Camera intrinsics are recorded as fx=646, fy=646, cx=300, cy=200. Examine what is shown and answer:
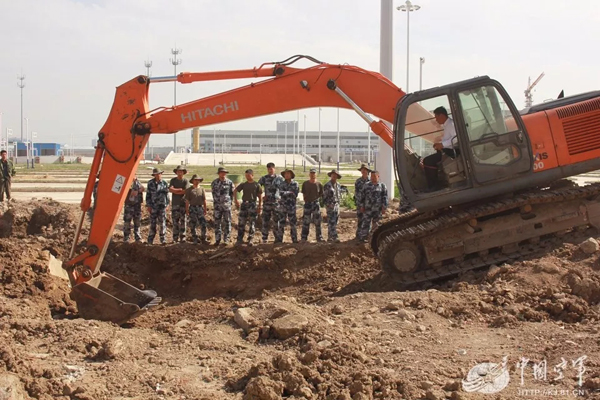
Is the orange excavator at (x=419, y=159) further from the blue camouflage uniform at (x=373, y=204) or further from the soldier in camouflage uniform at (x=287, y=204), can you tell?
the soldier in camouflage uniform at (x=287, y=204)

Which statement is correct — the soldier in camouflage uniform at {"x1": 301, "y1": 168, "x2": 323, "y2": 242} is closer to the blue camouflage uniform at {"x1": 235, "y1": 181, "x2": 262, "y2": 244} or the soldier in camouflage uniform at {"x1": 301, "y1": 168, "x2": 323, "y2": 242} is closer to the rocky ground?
the blue camouflage uniform at {"x1": 235, "y1": 181, "x2": 262, "y2": 244}

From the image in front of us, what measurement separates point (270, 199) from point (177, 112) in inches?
173

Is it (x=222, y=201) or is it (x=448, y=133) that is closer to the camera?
(x=448, y=133)

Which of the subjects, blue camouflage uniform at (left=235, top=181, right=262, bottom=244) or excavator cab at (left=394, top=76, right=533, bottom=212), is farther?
blue camouflage uniform at (left=235, top=181, right=262, bottom=244)

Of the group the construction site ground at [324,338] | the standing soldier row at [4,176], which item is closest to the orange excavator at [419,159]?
the construction site ground at [324,338]

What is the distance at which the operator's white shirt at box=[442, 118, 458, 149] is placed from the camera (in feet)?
29.4

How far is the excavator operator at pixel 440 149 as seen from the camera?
899 cm

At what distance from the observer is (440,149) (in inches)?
360

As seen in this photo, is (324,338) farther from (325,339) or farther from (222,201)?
(222,201)

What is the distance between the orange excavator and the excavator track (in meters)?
0.02

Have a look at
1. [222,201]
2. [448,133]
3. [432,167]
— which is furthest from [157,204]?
[448,133]

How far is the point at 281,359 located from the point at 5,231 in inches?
416

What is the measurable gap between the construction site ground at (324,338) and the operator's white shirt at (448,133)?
1853 mm

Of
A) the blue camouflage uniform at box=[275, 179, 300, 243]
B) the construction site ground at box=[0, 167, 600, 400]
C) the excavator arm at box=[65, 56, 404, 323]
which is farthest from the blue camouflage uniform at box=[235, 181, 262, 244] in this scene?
the excavator arm at box=[65, 56, 404, 323]
